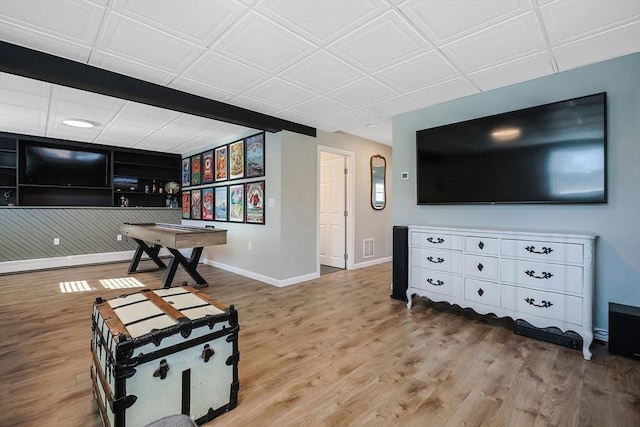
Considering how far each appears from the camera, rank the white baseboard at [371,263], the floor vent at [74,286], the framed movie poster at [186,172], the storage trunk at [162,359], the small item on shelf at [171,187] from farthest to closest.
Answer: the small item on shelf at [171,187], the framed movie poster at [186,172], the white baseboard at [371,263], the floor vent at [74,286], the storage trunk at [162,359]

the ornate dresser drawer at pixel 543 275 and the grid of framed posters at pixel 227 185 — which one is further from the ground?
the grid of framed posters at pixel 227 185

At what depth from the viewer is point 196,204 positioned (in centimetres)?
636

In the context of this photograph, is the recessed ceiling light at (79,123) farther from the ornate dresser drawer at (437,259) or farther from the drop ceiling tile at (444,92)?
the ornate dresser drawer at (437,259)

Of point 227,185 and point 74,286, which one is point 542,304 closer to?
point 227,185

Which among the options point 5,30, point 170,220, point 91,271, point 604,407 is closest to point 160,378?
point 604,407

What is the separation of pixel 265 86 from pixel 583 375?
3.51 metres

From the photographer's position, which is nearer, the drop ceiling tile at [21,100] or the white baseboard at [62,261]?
the drop ceiling tile at [21,100]

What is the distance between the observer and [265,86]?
2.99 meters

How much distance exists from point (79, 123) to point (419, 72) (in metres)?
4.69

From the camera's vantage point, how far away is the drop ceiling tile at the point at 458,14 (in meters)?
1.81

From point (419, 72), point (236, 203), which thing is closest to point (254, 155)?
point (236, 203)

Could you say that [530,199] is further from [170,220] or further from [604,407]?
[170,220]

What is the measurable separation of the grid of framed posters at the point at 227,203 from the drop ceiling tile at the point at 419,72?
8.17 feet

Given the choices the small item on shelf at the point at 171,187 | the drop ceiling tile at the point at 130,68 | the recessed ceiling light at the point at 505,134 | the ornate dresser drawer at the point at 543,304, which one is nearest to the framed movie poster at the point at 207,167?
the small item on shelf at the point at 171,187
